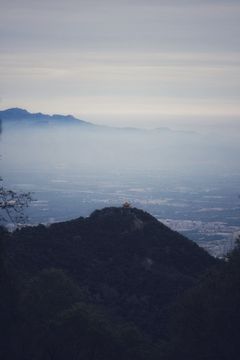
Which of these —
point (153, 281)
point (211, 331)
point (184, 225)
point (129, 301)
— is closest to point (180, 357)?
point (211, 331)

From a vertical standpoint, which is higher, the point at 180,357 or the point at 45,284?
the point at 45,284

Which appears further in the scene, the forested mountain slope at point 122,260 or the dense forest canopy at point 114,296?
the forested mountain slope at point 122,260

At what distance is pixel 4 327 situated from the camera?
39.1 ft

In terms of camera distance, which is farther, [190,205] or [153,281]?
[190,205]

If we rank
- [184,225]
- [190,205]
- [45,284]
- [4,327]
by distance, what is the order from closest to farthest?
1. [4,327]
2. [45,284]
3. [184,225]
4. [190,205]

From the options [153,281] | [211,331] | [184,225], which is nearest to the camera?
[211,331]

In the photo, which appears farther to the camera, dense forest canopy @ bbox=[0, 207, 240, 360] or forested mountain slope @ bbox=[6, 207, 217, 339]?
forested mountain slope @ bbox=[6, 207, 217, 339]

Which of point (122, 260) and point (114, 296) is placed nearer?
point (114, 296)

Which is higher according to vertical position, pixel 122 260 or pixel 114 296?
pixel 122 260

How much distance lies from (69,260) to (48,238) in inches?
156

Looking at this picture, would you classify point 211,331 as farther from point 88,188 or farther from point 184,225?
point 88,188

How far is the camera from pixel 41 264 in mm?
23812

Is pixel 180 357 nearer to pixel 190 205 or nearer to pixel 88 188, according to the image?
pixel 190 205

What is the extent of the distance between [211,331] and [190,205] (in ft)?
255
